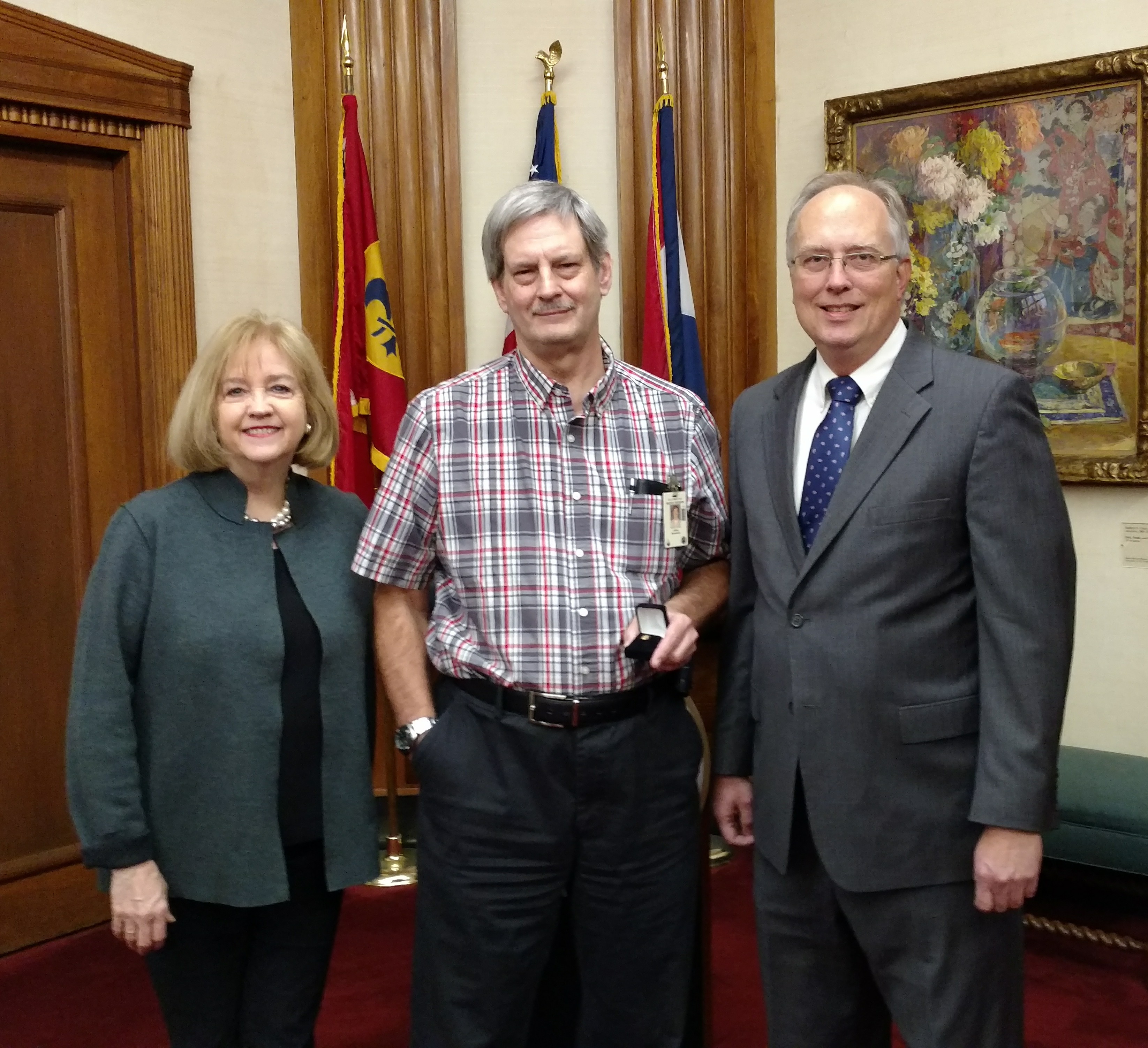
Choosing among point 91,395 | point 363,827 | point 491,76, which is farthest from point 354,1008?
point 491,76

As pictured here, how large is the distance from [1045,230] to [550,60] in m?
1.69

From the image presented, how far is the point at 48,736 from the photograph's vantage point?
343 cm

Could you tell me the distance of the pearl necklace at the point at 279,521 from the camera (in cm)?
185

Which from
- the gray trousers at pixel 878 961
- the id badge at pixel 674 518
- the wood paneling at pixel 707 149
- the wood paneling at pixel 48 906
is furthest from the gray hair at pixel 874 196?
the wood paneling at pixel 48 906

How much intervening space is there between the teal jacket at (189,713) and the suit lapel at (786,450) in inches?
28.6

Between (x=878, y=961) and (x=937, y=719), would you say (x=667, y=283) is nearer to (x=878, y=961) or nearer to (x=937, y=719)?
(x=937, y=719)

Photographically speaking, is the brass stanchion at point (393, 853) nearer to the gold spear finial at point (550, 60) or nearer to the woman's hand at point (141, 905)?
the woman's hand at point (141, 905)

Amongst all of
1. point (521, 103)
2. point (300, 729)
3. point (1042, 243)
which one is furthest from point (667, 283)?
point (300, 729)

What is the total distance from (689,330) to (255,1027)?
2.58 metres

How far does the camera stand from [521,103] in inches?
157

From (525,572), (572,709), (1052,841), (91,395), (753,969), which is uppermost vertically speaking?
(91,395)

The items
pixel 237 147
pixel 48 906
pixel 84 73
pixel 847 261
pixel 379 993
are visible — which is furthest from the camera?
pixel 237 147

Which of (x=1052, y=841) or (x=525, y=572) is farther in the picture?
(x=1052, y=841)

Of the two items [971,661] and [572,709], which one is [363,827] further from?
[971,661]
